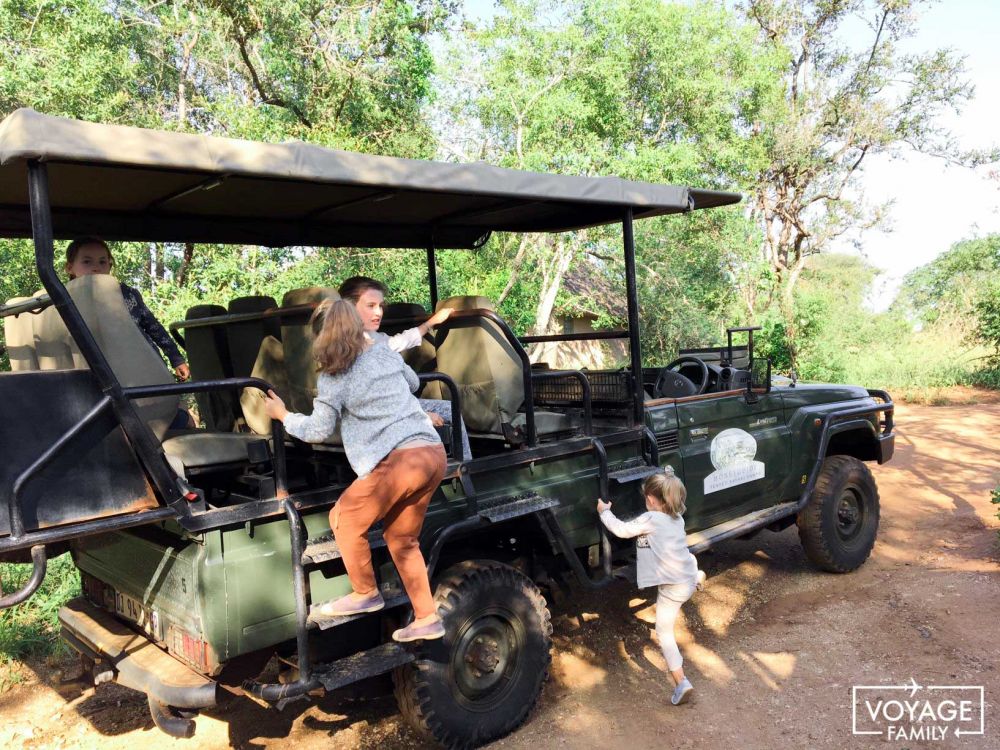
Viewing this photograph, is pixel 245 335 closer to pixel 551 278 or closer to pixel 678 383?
pixel 678 383

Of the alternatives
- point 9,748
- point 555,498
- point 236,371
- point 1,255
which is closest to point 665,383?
point 555,498

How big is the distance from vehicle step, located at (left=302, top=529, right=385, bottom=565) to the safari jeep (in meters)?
0.02

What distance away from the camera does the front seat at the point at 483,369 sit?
4016mm

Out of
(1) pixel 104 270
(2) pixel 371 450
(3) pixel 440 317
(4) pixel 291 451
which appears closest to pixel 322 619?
(2) pixel 371 450

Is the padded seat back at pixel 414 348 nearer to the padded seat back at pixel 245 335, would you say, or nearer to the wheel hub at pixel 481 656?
the padded seat back at pixel 245 335

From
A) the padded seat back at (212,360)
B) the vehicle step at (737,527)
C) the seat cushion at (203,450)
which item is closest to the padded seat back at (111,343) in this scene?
the seat cushion at (203,450)

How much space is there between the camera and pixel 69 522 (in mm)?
2639

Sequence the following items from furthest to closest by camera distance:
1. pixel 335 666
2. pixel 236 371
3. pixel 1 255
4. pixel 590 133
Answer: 1. pixel 590 133
2. pixel 1 255
3. pixel 236 371
4. pixel 335 666

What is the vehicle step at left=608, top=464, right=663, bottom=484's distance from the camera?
424 centimetres

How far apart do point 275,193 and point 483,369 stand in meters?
1.36

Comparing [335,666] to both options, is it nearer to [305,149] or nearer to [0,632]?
[305,149]

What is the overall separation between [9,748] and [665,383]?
4329 mm

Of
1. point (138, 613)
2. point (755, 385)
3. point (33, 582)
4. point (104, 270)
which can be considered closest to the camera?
point (33, 582)

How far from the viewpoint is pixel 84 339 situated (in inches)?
103
